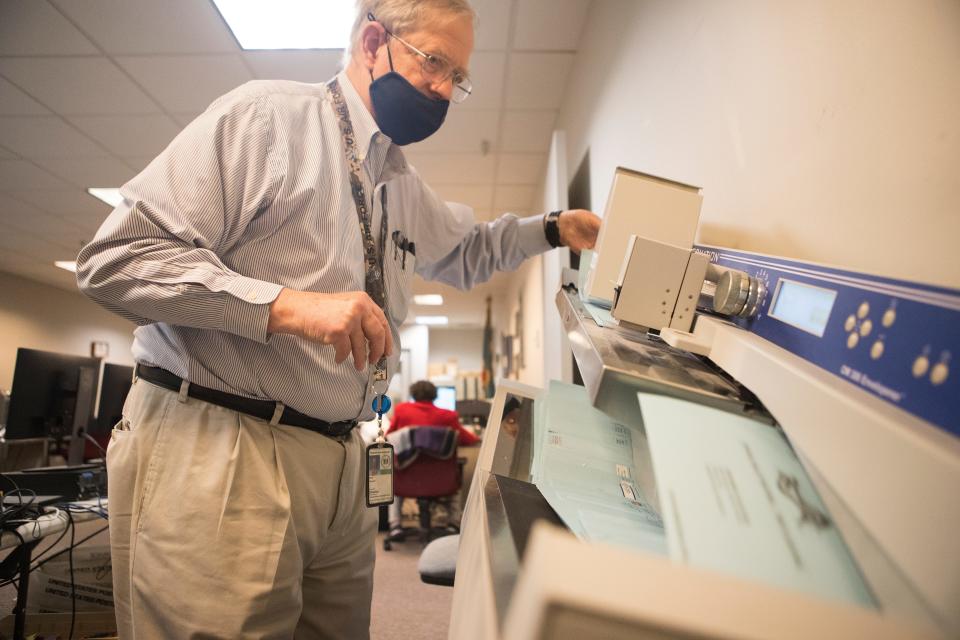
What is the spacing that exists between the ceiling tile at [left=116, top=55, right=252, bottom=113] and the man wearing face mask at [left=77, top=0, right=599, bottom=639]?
6.37 feet

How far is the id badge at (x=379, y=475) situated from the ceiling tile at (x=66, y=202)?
447 centimetres

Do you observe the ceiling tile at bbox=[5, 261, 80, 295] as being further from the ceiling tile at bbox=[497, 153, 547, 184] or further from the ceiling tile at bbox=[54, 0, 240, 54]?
the ceiling tile at bbox=[497, 153, 547, 184]

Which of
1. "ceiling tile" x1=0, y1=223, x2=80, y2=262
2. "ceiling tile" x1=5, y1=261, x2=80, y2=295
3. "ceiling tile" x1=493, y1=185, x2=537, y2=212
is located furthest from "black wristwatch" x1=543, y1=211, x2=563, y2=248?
"ceiling tile" x1=5, y1=261, x2=80, y2=295

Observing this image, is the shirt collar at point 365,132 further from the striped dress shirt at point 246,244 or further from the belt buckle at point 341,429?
the belt buckle at point 341,429

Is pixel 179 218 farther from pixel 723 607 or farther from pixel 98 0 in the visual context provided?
pixel 98 0

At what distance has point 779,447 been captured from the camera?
35 centimetres

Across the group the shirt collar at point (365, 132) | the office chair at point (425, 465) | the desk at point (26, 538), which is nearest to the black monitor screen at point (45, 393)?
the desk at point (26, 538)

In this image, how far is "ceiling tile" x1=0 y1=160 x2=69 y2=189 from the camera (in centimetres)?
347

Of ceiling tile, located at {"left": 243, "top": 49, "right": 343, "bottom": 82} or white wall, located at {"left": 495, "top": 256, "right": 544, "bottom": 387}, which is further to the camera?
white wall, located at {"left": 495, "top": 256, "right": 544, "bottom": 387}

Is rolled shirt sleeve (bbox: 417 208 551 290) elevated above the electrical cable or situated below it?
above

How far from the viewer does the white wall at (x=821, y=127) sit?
44 centimetres

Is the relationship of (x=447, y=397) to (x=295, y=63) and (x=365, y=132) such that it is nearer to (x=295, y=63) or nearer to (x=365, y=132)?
(x=295, y=63)

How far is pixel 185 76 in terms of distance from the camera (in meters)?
2.52

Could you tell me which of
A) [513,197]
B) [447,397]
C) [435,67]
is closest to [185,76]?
[435,67]
